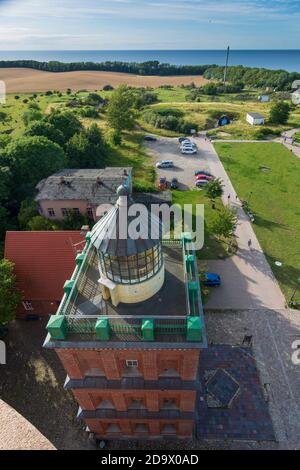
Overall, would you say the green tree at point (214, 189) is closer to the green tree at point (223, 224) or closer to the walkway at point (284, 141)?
the green tree at point (223, 224)

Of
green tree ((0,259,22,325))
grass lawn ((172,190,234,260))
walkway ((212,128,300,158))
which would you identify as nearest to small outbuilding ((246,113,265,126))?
walkway ((212,128,300,158))

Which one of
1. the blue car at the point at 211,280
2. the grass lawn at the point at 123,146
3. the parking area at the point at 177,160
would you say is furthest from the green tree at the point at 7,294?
the parking area at the point at 177,160

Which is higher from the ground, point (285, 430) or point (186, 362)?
point (186, 362)

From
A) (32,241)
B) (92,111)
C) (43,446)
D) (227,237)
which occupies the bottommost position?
(43,446)

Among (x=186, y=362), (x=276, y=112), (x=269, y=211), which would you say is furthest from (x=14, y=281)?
(x=276, y=112)
